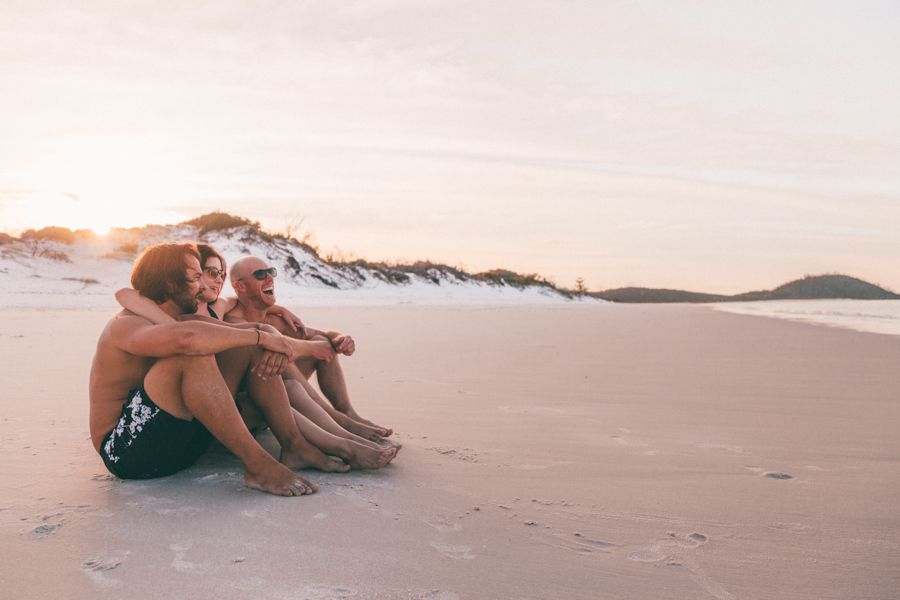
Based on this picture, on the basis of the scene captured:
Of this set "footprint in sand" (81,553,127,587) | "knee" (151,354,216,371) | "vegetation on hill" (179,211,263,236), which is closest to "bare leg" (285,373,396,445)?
"knee" (151,354,216,371)

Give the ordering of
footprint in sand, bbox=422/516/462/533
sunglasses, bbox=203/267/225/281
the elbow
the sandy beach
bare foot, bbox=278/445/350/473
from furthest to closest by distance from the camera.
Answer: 1. sunglasses, bbox=203/267/225/281
2. bare foot, bbox=278/445/350/473
3. the elbow
4. footprint in sand, bbox=422/516/462/533
5. the sandy beach

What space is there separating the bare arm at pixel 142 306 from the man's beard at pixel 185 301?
0.08 metres

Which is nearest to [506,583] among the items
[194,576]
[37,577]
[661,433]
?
[194,576]

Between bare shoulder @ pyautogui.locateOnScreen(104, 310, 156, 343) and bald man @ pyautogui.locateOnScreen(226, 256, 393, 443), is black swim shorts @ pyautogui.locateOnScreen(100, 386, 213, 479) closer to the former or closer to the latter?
bare shoulder @ pyautogui.locateOnScreen(104, 310, 156, 343)

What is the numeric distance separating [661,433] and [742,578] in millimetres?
2022

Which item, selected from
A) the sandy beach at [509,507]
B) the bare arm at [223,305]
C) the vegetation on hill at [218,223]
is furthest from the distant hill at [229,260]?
the sandy beach at [509,507]

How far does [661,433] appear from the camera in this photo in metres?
4.20

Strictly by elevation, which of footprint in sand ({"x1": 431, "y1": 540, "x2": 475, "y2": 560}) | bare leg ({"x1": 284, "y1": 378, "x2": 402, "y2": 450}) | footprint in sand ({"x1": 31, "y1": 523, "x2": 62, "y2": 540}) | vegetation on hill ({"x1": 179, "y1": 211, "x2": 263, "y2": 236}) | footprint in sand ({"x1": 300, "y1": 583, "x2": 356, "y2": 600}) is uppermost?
vegetation on hill ({"x1": 179, "y1": 211, "x2": 263, "y2": 236})

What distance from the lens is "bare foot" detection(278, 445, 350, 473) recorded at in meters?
3.28

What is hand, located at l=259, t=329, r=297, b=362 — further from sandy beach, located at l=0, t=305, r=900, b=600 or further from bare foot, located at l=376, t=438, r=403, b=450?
bare foot, located at l=376, t=438, r=403, b=450

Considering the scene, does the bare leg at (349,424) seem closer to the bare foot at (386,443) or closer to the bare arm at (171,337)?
the bare foot at (386,443)

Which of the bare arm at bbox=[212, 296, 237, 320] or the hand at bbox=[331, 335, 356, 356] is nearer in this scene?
the bare arm at bbox=[212, 296, 237, 320]

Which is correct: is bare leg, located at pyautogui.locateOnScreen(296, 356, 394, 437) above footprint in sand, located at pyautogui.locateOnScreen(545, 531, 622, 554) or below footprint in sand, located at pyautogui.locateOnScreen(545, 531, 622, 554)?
above

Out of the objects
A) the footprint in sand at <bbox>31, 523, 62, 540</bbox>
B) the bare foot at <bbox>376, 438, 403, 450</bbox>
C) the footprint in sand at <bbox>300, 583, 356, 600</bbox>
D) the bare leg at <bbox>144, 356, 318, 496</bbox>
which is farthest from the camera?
the bare foot at <bbox>376, 438, 403, 450</bbox>
